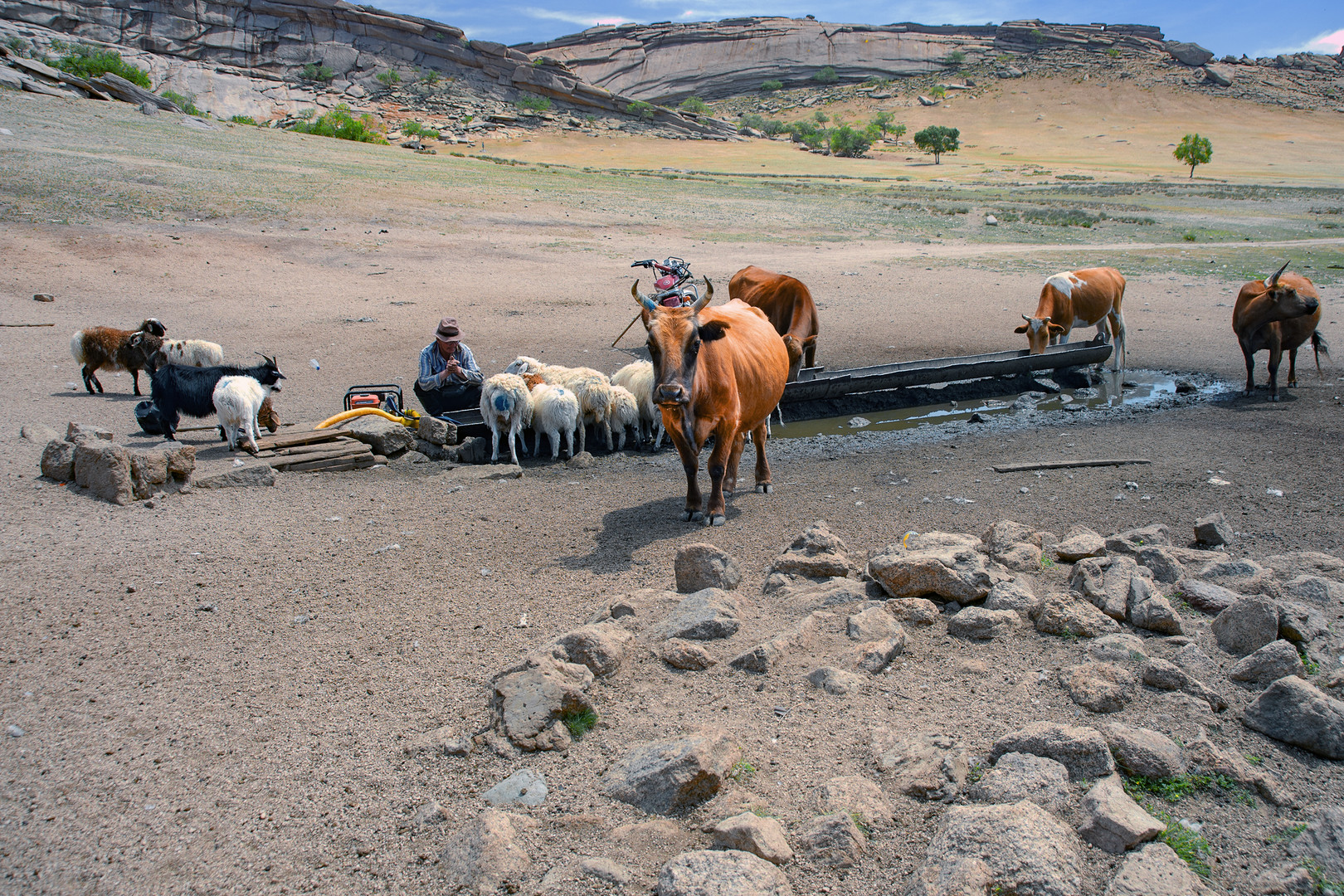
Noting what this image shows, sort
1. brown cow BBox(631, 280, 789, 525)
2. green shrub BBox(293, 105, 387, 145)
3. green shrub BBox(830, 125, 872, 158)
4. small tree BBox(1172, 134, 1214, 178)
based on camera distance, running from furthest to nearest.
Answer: green shrub BBox(830, 125, 872, 158), small tree BBox(1172, 134, 1214, 178), green shrub BBox(293, 105, 387, 145), brown cow BBox(631, 280, 789, 525)

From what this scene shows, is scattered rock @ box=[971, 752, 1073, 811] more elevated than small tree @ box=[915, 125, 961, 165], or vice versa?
small tree @ box=[915, 125, 961, 165]

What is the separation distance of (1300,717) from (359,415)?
30.2 ft

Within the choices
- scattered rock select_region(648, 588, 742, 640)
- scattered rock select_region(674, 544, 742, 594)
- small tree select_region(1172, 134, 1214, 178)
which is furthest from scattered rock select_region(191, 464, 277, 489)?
small tree select_region(1172, 134, 1214, 178)

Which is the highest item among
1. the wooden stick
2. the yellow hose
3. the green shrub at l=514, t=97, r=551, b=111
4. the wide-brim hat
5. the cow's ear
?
the green shrub at l=514, t=97, r=551, b=111

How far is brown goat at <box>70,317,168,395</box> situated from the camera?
38.2 feet

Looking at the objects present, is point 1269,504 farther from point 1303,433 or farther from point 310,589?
point 310,589

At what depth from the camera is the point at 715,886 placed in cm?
301

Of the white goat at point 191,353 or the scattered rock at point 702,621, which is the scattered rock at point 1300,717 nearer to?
the scattered rock at point 702,621

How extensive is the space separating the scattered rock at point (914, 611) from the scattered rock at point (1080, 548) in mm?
1328

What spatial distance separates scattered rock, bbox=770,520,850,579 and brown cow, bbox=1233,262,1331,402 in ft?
30.1

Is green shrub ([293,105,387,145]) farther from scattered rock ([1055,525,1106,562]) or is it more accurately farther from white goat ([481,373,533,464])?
scattered rock ([1055,525,1106,562])

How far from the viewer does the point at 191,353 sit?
11.2 metres

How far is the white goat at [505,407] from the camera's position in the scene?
930 centimetres

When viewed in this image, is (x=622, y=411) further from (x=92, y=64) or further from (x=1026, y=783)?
(x=92, y=64)
